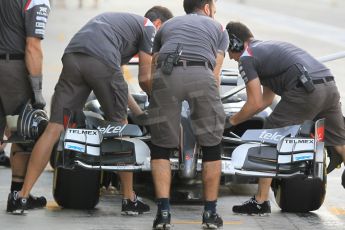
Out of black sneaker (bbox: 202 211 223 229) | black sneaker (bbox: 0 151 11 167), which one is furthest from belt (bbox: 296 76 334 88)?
black sneaker (bbox: 0 151 11 167)

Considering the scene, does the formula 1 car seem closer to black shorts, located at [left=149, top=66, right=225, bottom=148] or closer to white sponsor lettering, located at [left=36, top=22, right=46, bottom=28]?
black shorts, located at [left=149, top=66, right=225, bottom=148]

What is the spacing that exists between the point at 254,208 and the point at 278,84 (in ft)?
3.12

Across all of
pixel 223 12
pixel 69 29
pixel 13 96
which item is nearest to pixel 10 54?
pixel 13 96

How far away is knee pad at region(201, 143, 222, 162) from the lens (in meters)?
8.55

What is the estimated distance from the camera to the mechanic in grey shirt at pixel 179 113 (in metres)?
8.48

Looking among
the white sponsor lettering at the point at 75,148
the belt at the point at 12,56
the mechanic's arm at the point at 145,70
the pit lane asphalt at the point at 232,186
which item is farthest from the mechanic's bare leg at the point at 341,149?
the belt at the point at 12,56

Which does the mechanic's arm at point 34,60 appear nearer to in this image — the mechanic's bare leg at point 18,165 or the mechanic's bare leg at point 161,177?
the mechanic's bare leg at point 18,165

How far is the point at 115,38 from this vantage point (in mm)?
9047

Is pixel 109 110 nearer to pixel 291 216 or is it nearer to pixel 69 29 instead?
pixel 291 216

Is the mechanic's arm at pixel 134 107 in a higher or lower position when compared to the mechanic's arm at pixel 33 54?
lower

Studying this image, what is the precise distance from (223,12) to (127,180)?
3304 centimetres

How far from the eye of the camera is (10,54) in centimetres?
905

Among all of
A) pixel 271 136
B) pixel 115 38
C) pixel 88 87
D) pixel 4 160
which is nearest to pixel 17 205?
pixel 88 87

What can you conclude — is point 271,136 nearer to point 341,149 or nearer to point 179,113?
point 179,113
